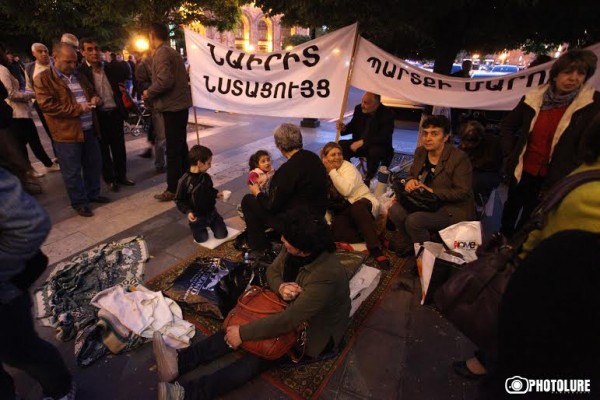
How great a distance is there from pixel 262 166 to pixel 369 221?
1.34 meters

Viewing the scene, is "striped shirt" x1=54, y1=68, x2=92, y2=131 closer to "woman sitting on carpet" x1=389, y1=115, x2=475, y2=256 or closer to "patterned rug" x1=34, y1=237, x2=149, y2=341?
"patterned rug" x1=34, y1=237, x2=149, y2=341

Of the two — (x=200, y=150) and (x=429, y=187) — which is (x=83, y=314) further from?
(x=429, y=187)

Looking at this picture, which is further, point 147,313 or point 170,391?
point 147,313

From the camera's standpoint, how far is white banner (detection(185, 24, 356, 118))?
4.20 metres

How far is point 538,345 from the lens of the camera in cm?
106

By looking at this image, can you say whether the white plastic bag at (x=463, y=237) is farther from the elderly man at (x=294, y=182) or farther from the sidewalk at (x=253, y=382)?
the elderly man at (x=294, y=182)

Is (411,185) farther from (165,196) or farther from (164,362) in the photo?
(165,196)

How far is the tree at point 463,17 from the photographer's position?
395 centimetres

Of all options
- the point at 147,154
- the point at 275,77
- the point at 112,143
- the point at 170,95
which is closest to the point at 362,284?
the point at 275,77

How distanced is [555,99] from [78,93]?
5224 mm

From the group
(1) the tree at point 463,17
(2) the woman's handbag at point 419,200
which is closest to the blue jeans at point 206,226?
(2) the woman's handbag at point 419,200

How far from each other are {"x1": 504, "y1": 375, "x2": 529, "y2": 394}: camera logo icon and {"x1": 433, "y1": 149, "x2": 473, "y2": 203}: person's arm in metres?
2.40

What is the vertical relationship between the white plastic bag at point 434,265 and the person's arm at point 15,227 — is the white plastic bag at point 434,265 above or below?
below

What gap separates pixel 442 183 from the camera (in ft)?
11.3
